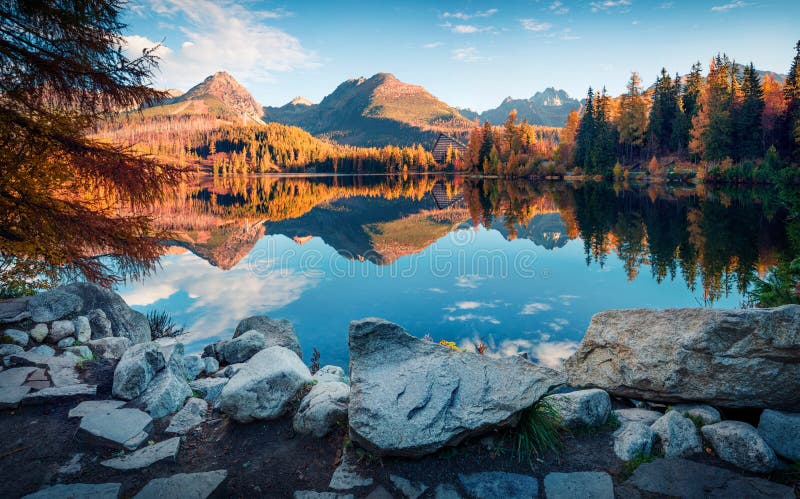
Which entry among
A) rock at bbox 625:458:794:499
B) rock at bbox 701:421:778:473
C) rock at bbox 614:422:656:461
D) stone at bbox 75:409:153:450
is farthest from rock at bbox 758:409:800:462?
stone at bbox 75:409:153:450

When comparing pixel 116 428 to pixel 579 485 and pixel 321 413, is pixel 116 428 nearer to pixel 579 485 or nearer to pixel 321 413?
pixel 321 413

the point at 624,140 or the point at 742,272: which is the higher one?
the point at 624,140

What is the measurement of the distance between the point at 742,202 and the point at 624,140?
53.3 metres

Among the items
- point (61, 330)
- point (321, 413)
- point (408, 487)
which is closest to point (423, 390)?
point (408, 487)

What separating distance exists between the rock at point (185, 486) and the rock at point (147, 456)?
1.56 ft

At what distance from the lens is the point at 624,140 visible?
8612cm

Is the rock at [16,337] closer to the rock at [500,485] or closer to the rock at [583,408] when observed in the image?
the rock at [500,485]

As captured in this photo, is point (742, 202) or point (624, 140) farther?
point (624, 140)

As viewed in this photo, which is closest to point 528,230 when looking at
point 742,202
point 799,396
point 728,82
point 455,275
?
point 455,275

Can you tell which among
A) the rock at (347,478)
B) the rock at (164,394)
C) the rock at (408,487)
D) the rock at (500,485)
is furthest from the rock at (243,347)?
the rock at (500,485)

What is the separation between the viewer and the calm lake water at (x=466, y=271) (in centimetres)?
1341

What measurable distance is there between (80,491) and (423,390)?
12.0 ft

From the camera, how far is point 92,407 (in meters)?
5.86

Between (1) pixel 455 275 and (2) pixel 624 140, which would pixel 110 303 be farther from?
(2) pixel 624 140
